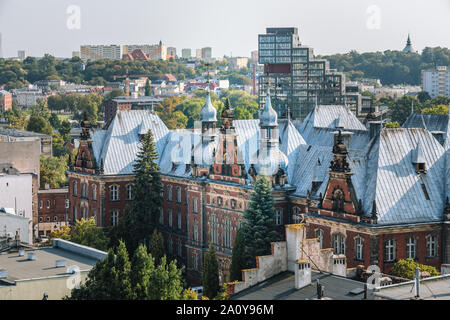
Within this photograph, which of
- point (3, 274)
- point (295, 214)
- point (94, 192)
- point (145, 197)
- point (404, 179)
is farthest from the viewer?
point (94, 192)

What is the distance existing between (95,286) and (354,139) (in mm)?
43798

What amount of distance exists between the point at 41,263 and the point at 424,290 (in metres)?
29.2

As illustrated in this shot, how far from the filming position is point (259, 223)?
8131cm

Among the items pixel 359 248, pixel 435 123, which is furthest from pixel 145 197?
pixel 359 248

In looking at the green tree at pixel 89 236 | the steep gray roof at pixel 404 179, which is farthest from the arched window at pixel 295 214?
the green tree at pixel 89 236

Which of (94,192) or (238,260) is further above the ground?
(94,192)

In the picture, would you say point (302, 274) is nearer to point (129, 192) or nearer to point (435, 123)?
point (435, 123)

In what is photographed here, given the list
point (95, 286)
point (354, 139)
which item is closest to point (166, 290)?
point (95, 286)

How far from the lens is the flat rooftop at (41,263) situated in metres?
61.3

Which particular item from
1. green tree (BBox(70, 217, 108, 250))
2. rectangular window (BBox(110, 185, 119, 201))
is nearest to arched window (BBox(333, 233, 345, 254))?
green tree (BBox(70, 217, 108, 250))

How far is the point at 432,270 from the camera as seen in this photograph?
65.9m

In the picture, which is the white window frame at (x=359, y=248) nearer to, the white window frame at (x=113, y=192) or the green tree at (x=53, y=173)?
the white window frame at (x=113, y=192)

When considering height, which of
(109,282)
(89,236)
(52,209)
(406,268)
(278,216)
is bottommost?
(52,209)
